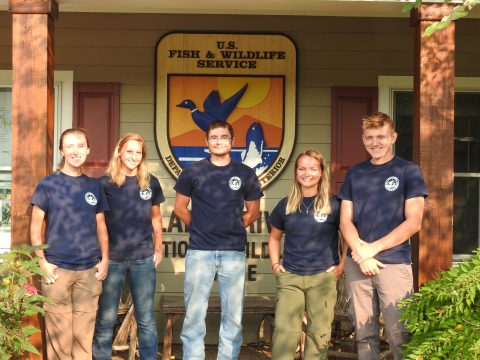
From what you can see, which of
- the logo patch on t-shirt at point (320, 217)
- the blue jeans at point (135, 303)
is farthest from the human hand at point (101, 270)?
the logo patch on t-shirt at point (320, 217)

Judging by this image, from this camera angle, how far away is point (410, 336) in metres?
3.96

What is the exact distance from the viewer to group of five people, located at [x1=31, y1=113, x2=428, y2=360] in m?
3.97

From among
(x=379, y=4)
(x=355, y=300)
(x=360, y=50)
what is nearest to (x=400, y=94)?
(x=360, y=50)

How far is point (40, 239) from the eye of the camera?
407 cm

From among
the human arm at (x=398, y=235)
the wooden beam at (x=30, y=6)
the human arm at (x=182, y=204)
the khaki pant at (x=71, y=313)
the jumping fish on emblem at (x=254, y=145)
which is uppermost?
the wooden beam at (x=30, y=6)

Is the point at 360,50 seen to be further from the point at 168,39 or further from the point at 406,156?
the point at 168,39

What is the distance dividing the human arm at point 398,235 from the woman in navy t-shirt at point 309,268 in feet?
1.11

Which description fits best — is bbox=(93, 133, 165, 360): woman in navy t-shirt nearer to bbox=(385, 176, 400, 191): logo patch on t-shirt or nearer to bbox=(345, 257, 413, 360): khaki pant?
bbox=(345, 257, 413, 360): khaki pant

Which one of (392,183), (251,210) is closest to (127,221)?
(251,210)

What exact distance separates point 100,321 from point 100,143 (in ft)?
6.53

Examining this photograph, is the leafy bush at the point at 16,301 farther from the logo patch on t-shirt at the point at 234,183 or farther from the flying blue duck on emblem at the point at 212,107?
the flying blue duck on emblem at the point at 212,107

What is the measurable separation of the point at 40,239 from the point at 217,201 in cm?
113

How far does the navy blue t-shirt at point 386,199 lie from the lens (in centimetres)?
395

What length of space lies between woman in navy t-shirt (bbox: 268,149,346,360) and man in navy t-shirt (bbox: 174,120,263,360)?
0.98 ft
